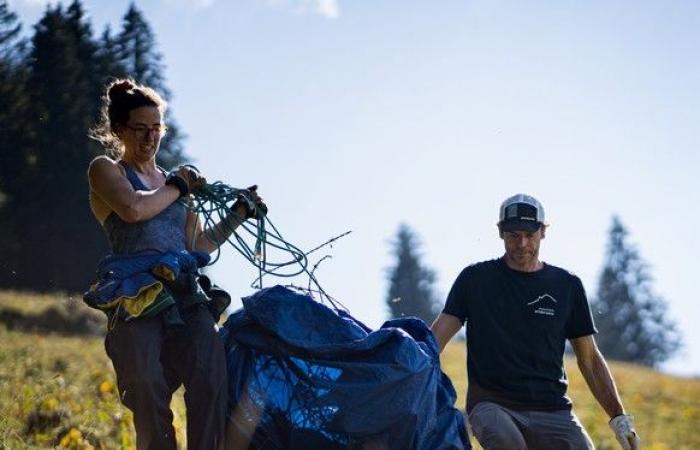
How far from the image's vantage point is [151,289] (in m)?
4.48

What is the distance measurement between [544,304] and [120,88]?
2825mm

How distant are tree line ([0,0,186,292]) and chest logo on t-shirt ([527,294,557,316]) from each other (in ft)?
72.6

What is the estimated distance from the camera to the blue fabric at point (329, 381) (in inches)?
183

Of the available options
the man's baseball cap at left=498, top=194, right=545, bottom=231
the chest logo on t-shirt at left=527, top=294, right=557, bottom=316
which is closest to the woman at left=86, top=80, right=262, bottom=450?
the man's baseball cap at left=498, top=194, right=545, bottom=231

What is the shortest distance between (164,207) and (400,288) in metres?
47.8

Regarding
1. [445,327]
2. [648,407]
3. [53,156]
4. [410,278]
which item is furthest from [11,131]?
[410,278]

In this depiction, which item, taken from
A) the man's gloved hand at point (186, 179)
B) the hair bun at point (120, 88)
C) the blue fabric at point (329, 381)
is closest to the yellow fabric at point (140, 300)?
the man's gloved hand at point (186, 179)

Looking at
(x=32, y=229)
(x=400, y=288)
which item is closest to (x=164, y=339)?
(x=32, y=229)

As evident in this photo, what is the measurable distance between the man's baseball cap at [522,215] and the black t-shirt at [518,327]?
31cm

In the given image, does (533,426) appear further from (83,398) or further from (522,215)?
Result: (83,398)

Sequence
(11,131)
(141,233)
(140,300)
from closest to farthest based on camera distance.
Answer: (140,300) → (141,233) → (11,131)

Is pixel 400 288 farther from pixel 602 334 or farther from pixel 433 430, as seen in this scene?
pixel 433 430

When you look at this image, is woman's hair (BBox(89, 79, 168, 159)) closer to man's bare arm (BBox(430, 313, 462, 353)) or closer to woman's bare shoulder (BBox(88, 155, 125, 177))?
woman's bare shoulder (BBox(88, 155, 125, 177))

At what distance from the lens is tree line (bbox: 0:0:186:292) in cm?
2702
